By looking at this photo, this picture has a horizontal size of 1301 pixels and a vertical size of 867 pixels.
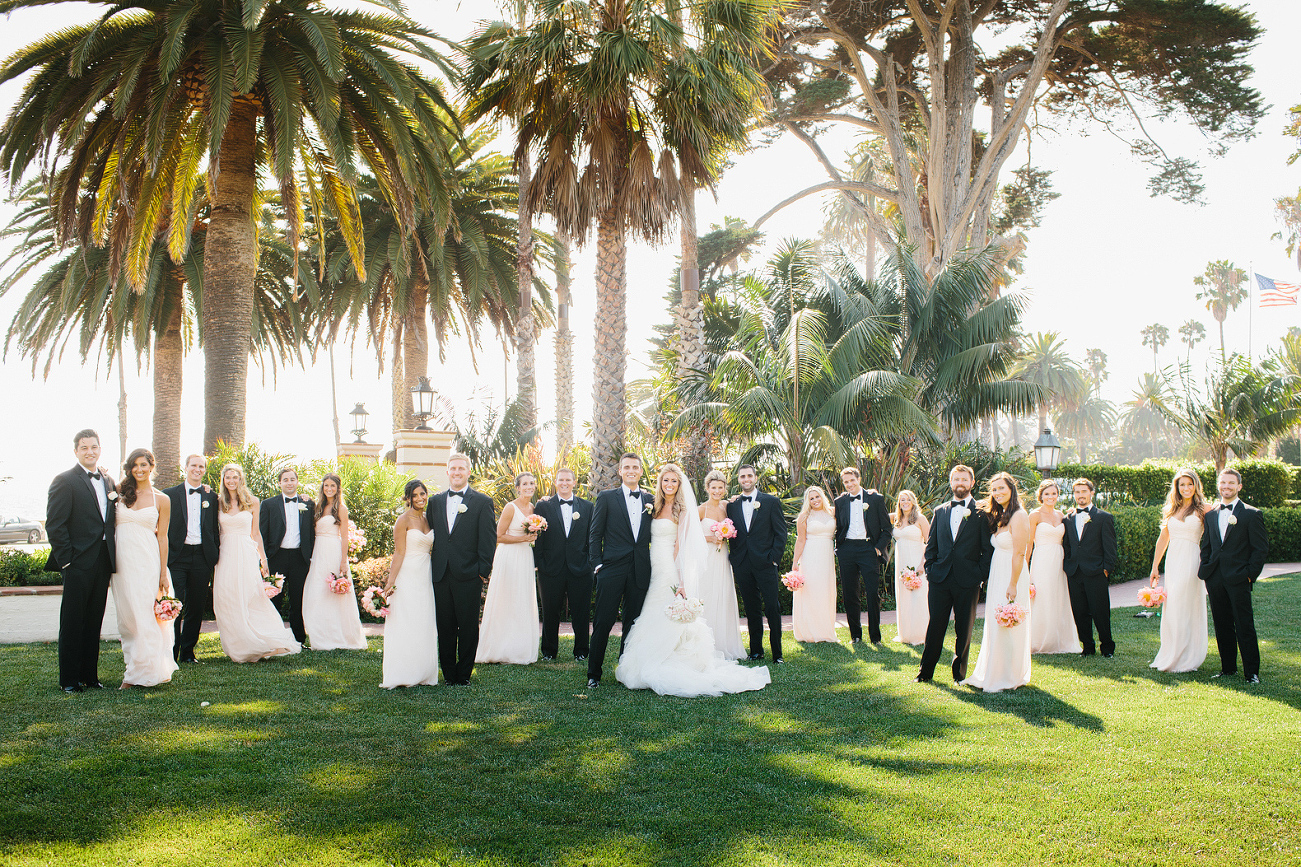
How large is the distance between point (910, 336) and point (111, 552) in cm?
1350

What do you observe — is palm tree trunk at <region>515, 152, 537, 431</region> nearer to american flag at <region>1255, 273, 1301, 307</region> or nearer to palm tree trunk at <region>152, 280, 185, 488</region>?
palm tree trunk at <region>152, 280, 185, 488</region>

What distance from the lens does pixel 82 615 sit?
7.20 meters

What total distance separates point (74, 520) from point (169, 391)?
15025 mm

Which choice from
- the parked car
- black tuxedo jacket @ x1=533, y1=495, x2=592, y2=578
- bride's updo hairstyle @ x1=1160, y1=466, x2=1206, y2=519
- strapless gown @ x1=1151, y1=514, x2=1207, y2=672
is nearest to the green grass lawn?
strapless gown @ x1=1151, y1=514, x2=1207, y2=672

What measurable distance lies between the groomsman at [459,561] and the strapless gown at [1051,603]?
19.2ft

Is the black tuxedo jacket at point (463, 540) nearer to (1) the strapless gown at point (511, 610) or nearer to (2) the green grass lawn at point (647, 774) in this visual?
(2) the green grass lawn at point (647, 774)

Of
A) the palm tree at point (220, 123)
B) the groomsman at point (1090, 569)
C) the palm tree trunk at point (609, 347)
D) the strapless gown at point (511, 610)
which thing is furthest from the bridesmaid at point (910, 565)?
the palm tree at point (220, 123)

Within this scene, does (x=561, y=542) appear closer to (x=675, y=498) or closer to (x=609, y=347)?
(x=675, y=498)

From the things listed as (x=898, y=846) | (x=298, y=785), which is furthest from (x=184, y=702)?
→ (x=898, y=846)

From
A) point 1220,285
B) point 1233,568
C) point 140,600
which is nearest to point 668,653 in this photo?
point 140,600

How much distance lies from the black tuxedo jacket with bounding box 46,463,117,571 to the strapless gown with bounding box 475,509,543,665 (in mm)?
3523

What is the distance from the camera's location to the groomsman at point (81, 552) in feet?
23.3

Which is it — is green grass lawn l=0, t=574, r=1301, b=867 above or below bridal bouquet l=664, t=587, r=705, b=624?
below

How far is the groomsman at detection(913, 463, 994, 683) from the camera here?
7.50m
